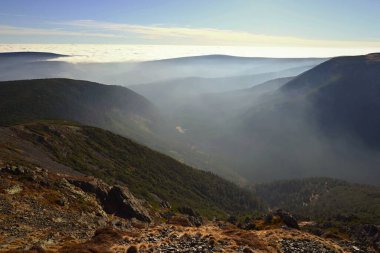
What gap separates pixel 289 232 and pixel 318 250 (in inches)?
425

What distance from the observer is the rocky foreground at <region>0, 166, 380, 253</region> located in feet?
159

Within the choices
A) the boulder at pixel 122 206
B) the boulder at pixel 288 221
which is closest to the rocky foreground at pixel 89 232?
the boulder at pixel 288 221

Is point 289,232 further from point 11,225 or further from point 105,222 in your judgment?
point 11,225

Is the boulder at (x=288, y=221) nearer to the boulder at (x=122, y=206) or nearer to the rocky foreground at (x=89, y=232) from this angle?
the rocky foreground at (x=89, y=232)

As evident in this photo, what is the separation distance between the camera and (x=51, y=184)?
92.9 m

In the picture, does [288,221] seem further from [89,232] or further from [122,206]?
[89,232]

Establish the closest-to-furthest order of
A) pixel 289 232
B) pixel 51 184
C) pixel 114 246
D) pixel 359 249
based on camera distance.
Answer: pixel 114 246 < pixel 359 249 < pixel 289 232 < pixel 51 184

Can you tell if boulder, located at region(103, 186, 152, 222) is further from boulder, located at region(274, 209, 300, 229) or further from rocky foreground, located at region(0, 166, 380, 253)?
boulder, located at region(274, 209, 300, 229)

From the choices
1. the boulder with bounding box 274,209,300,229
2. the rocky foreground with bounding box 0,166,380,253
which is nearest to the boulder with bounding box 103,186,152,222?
the rocky foreground with bounding box 0,166,380,253

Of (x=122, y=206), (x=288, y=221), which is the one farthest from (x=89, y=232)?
(x=288, y=221)

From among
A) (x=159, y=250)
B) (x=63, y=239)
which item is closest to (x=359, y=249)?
(x=159, y=250)

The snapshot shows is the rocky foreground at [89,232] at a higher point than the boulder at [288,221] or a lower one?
higher

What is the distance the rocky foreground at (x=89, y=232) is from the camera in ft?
159

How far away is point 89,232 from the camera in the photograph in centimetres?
6169
